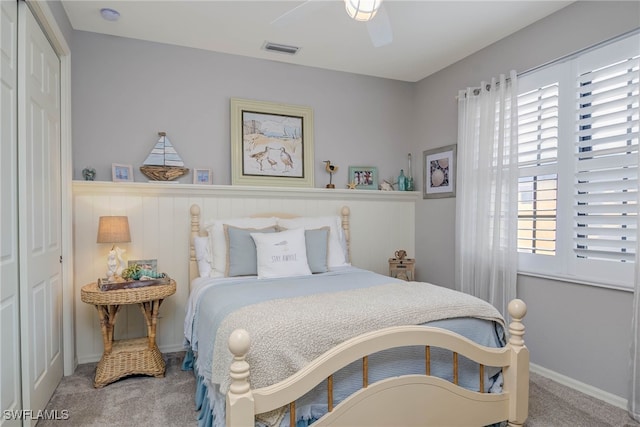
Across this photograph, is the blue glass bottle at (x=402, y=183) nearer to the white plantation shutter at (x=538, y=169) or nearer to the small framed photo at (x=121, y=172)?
the white plantation shutter at (x=538, y=169)

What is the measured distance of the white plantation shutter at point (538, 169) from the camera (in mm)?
2807

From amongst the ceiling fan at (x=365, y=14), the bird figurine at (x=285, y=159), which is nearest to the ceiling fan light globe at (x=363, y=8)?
the ceiling fan at (x=365, y=14)

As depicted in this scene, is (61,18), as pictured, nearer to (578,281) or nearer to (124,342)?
(124,342)

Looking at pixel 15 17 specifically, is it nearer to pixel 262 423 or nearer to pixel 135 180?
pixel 135 180

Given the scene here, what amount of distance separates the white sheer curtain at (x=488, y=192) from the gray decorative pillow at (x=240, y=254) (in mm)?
1837

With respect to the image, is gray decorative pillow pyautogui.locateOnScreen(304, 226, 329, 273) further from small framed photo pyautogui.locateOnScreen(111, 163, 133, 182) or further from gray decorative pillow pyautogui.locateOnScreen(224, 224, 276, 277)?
small framed photo pyautogui.locateOnScreen(111, 163, 133, 182)

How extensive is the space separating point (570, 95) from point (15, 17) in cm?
335

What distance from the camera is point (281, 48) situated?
11.2 feet

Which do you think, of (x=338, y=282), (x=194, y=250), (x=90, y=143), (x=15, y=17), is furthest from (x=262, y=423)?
(x=90, y=143)

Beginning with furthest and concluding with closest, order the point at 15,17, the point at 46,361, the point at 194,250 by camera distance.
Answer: the point at 194,250
the point at 46,361
the point at 15,17

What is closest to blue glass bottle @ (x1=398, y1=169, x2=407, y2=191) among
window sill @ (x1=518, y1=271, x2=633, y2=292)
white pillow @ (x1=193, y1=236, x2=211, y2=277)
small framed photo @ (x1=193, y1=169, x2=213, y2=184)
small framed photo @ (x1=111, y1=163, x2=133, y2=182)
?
window sill @ (x1=518, y1=271, x2=633, y2=292)

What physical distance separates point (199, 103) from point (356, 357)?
268 cm

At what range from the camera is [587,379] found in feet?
8.37

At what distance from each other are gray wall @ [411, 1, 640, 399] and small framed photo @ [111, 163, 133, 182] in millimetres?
2880
